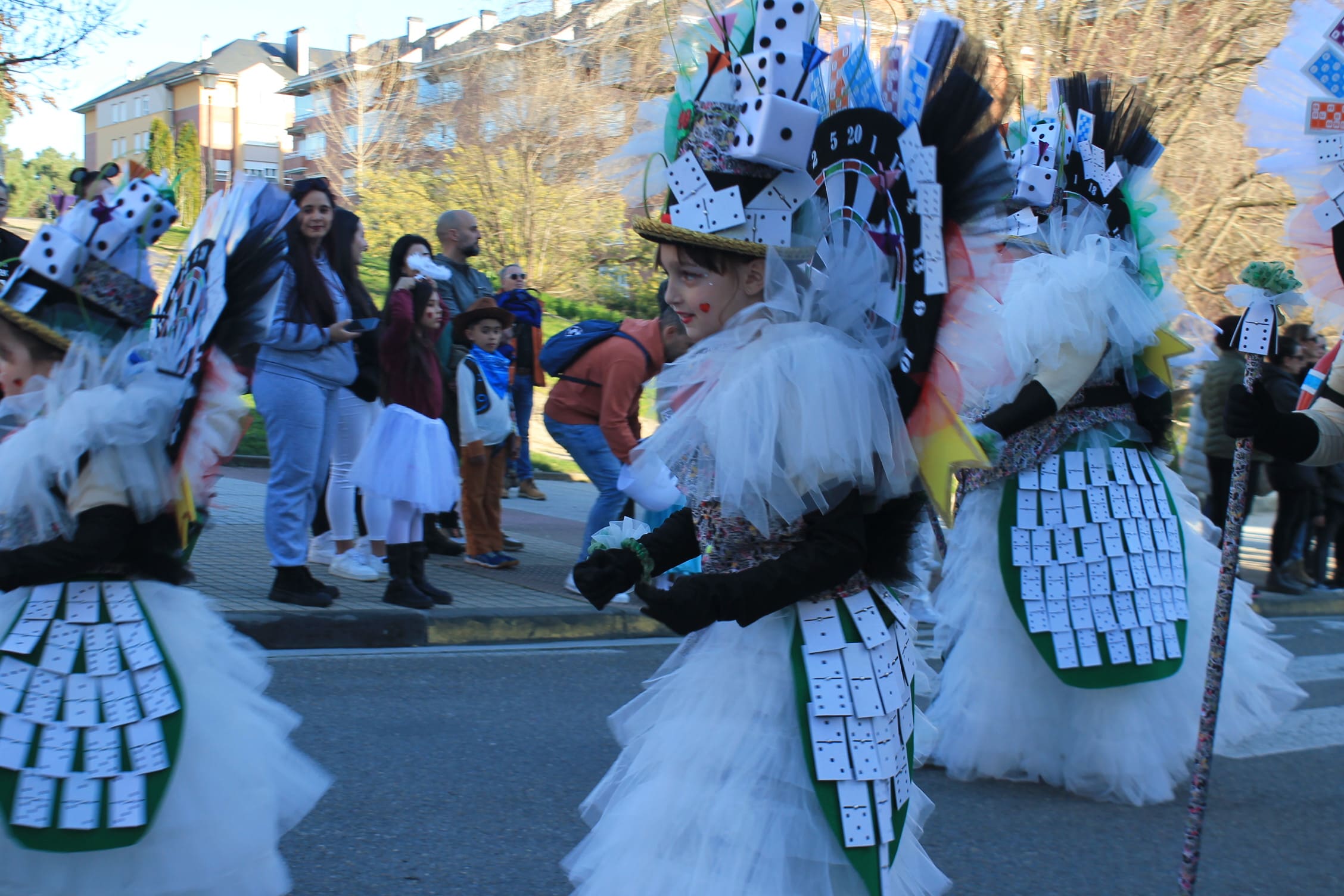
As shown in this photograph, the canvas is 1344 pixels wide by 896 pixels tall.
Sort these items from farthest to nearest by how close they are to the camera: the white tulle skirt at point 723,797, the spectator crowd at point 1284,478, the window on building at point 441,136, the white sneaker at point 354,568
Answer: the window on building at point 441,136 < the spectator crowd at point 1284,478 < the white sneaker at point 354,568 < the white tulle skirt at point 723,797

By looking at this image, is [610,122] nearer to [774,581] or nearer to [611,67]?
[611,67]

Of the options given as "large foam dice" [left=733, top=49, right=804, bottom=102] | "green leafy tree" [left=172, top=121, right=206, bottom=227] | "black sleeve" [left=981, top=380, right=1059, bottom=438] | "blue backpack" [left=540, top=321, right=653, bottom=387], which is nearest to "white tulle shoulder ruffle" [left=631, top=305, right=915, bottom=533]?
"large foam dice" [left=733, top=49, right=804, bottom=102]

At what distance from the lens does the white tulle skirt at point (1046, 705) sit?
4535 millimetres

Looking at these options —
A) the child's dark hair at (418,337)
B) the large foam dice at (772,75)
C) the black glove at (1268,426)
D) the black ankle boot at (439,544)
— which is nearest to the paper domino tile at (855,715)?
the large foam dice at (772,75)

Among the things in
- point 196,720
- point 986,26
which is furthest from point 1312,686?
point 986,26

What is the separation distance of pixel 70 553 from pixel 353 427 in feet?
14.6

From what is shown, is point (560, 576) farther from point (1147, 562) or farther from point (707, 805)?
point (707, 805)

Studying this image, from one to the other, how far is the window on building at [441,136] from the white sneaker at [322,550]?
20855mm

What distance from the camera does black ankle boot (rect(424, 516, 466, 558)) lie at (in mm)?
8875

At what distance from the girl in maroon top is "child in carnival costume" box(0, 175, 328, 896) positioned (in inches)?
145

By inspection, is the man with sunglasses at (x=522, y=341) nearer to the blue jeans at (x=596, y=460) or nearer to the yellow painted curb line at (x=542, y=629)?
the blue jeans at (x=596, y=460)

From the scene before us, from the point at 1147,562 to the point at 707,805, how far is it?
277 centimetres

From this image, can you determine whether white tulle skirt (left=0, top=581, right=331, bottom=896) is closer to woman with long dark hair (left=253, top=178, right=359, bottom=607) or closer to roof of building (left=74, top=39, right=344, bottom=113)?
woman with long dark hair (left=253, top=178, right=359, bottom=607)

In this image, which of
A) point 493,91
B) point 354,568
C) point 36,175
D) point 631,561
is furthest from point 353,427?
point 36,175
